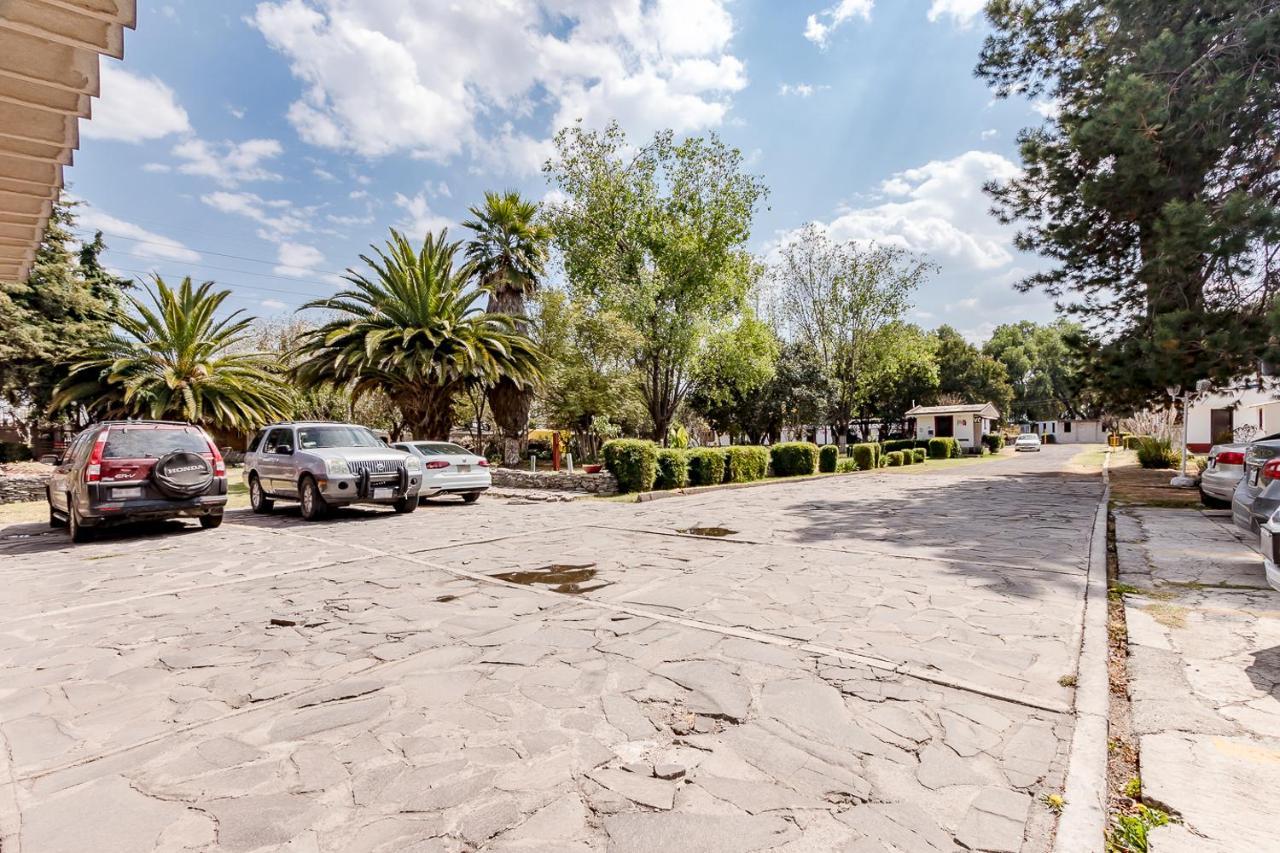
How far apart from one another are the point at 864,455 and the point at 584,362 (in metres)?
13.2

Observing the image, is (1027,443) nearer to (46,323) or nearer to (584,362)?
(584,362)

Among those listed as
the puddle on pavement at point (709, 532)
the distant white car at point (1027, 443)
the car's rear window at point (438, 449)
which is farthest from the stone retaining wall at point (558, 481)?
the distant white car at point (1027, 443)

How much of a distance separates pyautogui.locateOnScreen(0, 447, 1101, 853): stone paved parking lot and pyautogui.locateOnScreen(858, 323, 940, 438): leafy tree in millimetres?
28893

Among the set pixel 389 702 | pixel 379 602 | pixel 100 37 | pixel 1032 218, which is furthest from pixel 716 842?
pixel 1032 218

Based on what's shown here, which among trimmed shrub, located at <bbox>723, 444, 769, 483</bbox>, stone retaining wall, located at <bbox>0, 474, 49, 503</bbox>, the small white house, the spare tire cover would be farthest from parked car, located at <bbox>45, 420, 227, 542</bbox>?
the small white house

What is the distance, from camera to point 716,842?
A: 7.29ft

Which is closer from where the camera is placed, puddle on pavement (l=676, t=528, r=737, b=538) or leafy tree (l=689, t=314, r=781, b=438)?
puddle on pavement (l=676, t=528, r=737, b=538)

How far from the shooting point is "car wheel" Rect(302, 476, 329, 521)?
11.4 meters

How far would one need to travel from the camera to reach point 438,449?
14.7m

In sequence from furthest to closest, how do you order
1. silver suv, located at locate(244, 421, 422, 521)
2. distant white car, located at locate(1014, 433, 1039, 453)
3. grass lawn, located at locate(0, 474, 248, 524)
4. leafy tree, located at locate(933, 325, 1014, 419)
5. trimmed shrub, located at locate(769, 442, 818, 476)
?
leafy tree, located at locate(933, 325, 1014, 419) → distant white car, located at locate(1014, 433, 1039, 453) → trimmed shrub, located at locate(769, 442, 818, 476) → grass lawn, located at locate(0, 474, 248, 524) → silver suv, located at locate(244, 421, 422, 521)

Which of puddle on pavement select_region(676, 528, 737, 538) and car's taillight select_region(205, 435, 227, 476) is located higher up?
car's taillight select_region(205, 435, 227, 476)

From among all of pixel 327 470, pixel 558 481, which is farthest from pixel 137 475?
pixel 558 481

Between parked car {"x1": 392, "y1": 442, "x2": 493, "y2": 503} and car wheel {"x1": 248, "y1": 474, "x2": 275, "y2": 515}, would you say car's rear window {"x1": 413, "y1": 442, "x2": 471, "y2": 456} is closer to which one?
parked car {"x1": 392, "y1": 442, "x2": 493, "y2": 503}

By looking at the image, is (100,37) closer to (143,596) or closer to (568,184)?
(143,596)
